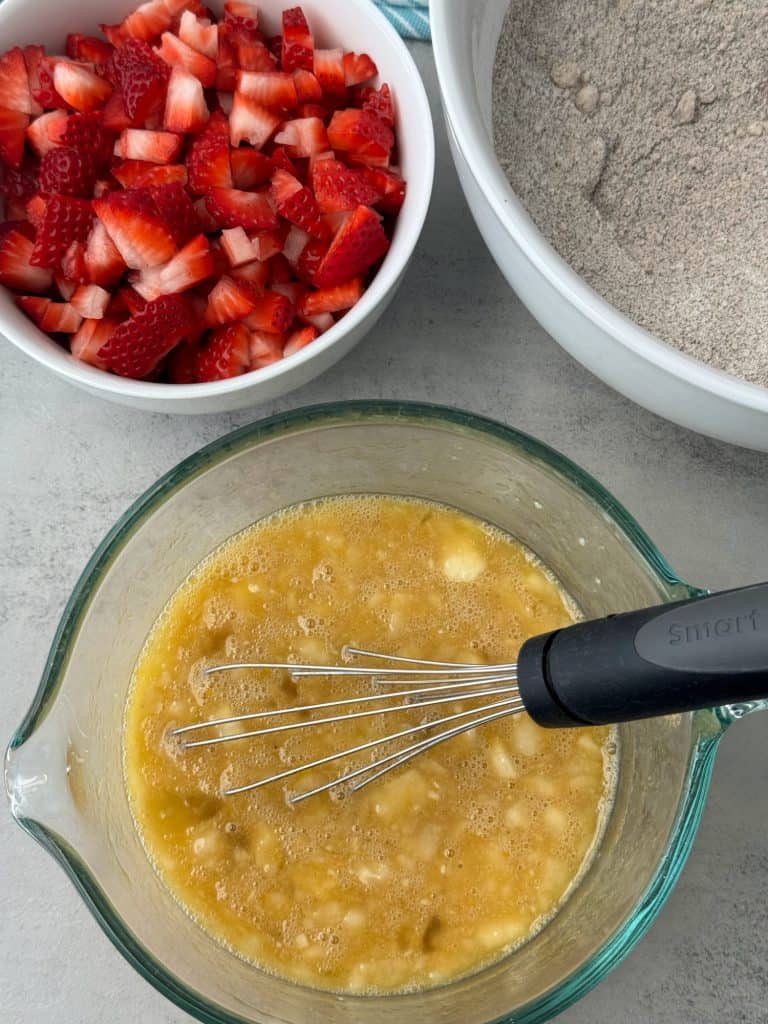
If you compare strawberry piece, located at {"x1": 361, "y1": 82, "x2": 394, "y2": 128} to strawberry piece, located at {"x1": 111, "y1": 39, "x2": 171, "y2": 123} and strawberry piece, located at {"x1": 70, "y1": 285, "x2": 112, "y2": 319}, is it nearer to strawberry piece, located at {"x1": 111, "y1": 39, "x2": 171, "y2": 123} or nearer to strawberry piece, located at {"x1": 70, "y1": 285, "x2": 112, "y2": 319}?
strawberry piece, located at {"x1": 111, "y1": 39, "x2": 171, "y2": 123}

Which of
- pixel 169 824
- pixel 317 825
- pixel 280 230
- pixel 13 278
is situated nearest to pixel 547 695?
pixel 317 825

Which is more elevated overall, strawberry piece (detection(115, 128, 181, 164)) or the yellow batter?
strawberry piece (detection(115, 128, 181, 164))

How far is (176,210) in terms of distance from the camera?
1.10 meters

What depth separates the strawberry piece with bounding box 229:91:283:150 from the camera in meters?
1.12

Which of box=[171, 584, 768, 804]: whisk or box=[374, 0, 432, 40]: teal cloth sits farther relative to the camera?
box=[374, 0, 432, 40]: teal cloth

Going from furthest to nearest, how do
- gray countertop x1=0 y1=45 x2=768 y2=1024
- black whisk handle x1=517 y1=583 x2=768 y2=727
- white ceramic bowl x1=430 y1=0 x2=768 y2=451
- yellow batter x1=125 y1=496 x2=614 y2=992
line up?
gray countertop x1=0 y1=45 x2=768 y2=1024 < yellow batter x1=125 y1=496 x2=614 y2=992 < white ceramic bowl x1=430 y1=0 x2=768 y2=451 < black whisk handle x1=517 y1=583 x2=768 y2=727

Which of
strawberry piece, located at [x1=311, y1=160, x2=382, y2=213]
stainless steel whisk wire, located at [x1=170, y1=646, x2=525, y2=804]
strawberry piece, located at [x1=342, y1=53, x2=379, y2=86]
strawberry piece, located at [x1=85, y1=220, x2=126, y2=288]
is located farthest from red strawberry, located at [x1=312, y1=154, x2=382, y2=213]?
stainless steel whisk wire, located at [x1=170, y1=646, x2=525, y2=804]

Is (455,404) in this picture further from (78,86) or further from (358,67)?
(78,86)

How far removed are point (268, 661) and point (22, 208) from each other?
1.83 feet

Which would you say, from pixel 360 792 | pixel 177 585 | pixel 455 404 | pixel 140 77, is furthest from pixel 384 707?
pixel 140 77

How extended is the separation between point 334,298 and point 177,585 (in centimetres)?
35

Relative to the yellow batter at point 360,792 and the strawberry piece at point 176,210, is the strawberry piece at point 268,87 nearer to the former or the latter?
the strawberry piece at point 176,210

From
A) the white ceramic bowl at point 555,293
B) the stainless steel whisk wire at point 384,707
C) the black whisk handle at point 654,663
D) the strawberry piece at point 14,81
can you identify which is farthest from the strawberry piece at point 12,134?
the black whisk handle at point 654,663

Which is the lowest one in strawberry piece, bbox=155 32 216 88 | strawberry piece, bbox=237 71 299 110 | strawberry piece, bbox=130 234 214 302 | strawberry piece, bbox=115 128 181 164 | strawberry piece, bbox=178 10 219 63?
strawberry piece, bbox=130 234 214 302
